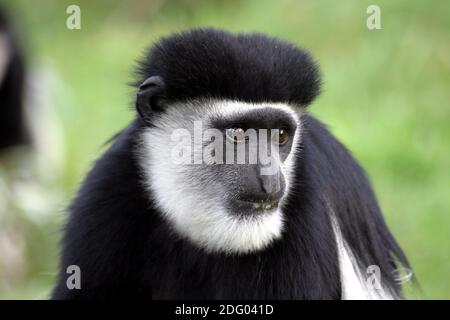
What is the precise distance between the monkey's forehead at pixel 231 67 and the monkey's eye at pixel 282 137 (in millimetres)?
121

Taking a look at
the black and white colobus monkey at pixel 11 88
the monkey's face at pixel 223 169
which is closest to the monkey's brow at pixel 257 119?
the monkey's face at pixel 223 169

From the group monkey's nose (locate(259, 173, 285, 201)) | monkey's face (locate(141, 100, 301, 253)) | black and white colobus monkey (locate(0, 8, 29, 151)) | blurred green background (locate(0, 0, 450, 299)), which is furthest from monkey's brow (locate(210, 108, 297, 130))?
black and white colobus monkey (locate(0, 8, 29, 151))

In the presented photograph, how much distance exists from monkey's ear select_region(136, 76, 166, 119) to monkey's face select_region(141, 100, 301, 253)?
0.05 m

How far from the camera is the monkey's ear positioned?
3.40 meters

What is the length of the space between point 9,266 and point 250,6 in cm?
396

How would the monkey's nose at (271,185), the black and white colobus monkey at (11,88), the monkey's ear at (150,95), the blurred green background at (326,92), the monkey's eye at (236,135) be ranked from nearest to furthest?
the monkey's nose at (271,185) < the monkey's eye at (236,135) < the monkey's ear at (150,95) < the blurred green background at (326,92) < the black and white colobus monkey at (11,88)

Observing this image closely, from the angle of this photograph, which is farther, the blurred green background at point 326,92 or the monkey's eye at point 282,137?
the blurred green background at point 326,92

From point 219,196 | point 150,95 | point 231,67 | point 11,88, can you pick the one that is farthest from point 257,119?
point 11,88

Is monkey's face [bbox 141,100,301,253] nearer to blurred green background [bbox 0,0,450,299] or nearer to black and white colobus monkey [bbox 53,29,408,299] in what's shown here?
black and white colobus monkey [bbox 53,29,408,299]

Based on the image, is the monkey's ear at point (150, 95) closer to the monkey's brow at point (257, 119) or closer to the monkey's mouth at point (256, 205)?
the monkey's brow at point (257, 119)

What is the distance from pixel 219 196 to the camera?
3.30 m

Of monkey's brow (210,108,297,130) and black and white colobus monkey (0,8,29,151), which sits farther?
black and white colobus monkey (0,8,29,151)

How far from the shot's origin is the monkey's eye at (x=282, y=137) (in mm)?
3342

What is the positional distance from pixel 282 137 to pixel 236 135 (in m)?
0.19
